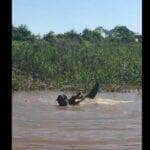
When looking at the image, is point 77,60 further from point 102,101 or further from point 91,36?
point 102,101

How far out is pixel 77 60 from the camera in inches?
547

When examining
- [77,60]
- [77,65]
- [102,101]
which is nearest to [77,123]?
[102,101]

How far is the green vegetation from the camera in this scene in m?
12.8

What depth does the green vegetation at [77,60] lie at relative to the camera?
12781 mm

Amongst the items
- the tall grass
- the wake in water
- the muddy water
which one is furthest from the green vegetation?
the wake in water

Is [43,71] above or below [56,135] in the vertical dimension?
above

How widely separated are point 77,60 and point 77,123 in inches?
230

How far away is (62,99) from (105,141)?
4.06 meters

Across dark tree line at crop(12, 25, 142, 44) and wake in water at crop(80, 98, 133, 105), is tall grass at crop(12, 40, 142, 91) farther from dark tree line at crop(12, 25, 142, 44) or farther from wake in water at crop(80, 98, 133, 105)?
wake in water at crop(80, 98, 133, 105)

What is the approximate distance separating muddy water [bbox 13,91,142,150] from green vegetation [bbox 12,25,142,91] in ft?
1.64

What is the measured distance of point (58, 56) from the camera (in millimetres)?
13219
